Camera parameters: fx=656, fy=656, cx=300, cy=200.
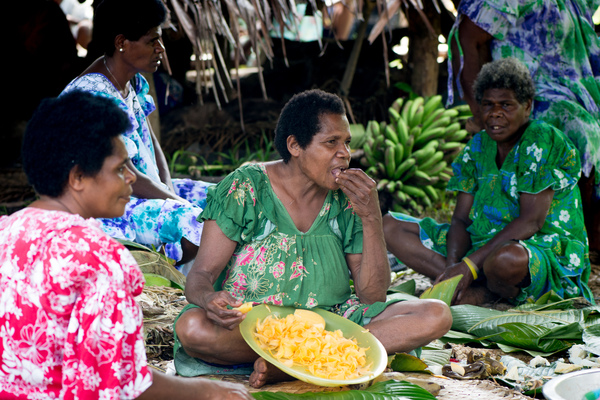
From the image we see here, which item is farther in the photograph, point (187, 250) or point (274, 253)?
point (187, 250)

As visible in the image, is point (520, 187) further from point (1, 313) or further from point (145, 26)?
point (1, 313)

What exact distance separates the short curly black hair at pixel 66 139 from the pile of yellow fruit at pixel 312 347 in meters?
0.93

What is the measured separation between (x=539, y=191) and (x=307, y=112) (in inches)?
62.5

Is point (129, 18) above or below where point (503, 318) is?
above

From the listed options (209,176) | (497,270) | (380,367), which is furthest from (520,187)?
(209,176)

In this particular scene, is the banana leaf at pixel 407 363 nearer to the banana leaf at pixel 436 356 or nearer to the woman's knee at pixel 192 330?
the banana leaf at pixel 436 356

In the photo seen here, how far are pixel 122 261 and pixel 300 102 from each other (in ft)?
3.92

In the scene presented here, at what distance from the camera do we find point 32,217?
1.38 meters

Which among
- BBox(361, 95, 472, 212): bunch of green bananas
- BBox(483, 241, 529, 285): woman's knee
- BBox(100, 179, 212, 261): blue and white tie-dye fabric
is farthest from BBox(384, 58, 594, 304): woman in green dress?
BBox(361, 95, 472, 212): bunch of green bananas

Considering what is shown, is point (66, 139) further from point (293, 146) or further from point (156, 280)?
point (156, 280)

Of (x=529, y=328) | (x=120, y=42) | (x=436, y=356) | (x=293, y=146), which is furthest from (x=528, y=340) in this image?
(x=120, y=42)

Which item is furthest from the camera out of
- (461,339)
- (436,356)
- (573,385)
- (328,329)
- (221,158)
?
(221,158)

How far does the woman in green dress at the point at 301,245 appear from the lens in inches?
91.0

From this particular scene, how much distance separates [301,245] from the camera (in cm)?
242
